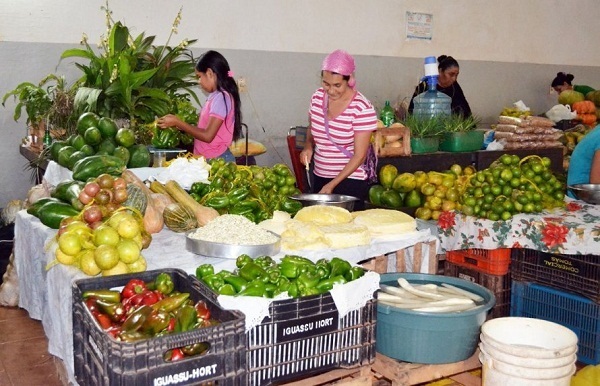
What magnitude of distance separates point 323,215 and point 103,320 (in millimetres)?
1483

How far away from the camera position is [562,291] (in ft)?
12.7

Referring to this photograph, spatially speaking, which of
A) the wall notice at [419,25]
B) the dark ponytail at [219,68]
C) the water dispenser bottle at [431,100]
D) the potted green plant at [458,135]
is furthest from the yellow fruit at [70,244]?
the wall notice at [419,25]

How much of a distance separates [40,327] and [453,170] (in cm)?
311

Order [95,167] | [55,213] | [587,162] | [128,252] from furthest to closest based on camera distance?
[587,162], [95,167], [55,213], [128,252]

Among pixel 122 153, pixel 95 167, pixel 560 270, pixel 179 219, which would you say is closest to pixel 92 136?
→ pixel 122 153

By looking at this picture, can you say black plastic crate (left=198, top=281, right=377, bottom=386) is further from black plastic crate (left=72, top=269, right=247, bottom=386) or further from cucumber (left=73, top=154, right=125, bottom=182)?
cucumber (left=73, top=154, right=125, bottom=182)

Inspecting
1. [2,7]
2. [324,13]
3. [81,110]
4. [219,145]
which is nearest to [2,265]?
[81,110]

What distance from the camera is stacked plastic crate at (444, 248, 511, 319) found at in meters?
4.09

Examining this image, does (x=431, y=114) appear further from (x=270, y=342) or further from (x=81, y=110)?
(x=270, y=342)

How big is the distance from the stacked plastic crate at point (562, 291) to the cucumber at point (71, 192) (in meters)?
2.63

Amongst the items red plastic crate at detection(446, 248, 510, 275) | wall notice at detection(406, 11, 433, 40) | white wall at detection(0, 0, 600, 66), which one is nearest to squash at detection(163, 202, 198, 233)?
red plastic crate at detection(446, 248, 510, 275)

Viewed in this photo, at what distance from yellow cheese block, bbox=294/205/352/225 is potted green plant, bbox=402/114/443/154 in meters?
2.15

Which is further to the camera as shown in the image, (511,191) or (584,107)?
(584,107)

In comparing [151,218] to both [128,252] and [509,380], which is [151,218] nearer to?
[128,252]
